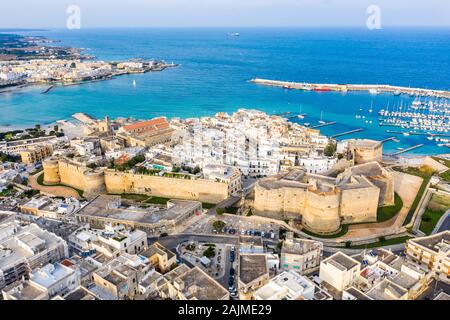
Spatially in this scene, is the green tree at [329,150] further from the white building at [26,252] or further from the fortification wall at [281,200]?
the white building at [26,252]

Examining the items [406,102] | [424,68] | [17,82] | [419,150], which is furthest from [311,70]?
[17,82]

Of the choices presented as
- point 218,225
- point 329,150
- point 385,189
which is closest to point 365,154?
point 329,150

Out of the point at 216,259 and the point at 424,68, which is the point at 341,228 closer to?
the point at 216,259

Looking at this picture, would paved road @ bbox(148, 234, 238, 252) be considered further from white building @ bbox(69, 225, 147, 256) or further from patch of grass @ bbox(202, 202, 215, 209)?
patch of grass @ bbox(202, 202, 215, 209)

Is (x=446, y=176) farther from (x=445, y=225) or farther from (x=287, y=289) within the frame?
(x=287, y=289)

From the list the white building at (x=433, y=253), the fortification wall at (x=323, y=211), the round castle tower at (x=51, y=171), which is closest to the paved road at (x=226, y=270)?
the fortification wall at (x=323, y=211)

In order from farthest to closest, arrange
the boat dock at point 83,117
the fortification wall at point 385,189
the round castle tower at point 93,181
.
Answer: the boat dock at point 83,117 → the round castle tower at point 93,181 → the fortification wall at point 385,189

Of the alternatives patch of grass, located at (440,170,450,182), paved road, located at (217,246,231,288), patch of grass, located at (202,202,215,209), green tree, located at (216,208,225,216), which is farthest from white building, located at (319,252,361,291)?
patch of grass, located at (440,170,450,182)
